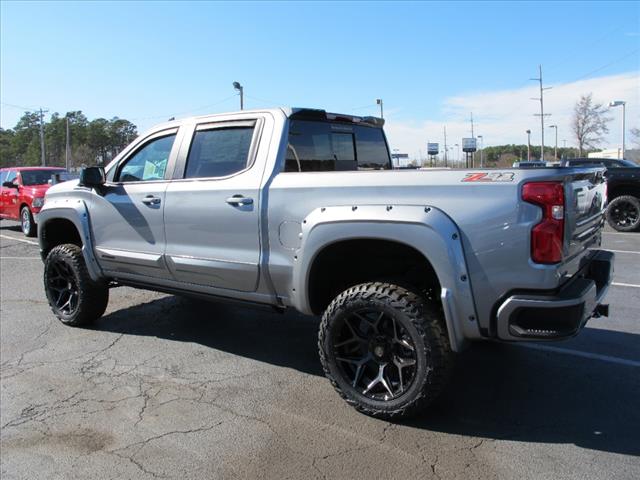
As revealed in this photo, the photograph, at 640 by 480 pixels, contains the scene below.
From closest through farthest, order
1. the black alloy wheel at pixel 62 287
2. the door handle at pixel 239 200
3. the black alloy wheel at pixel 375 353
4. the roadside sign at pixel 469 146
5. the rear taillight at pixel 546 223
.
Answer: the rear taillight at pixel 546 223 → the black alloy wheel at pixel 375 353 → the door handle at pixel 239 200 → the black alloy wheel at pixel 62 287 → the roadside sign at pixel 469 146

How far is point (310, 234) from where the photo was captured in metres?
3.64

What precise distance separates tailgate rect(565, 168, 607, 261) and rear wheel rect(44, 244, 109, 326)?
4.41 meters

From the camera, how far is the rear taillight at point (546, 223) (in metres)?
2.92

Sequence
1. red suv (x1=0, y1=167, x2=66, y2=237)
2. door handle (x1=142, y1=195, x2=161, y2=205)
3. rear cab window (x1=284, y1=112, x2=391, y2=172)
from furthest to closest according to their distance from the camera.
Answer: red suv (x1=0, y1=167, x2=66, y2=237)
door handle (x1=142, y1=195, x2=161, y2=205)
rear cab window (x1=284, y1=112, x2=391, y2=172)

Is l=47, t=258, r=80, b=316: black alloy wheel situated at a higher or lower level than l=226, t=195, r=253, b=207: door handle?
lower

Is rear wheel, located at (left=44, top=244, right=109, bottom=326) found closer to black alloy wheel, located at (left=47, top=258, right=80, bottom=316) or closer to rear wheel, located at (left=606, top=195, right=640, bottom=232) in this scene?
black alloy wheel, located at (left=47, top=258, right=80, bottom=316)

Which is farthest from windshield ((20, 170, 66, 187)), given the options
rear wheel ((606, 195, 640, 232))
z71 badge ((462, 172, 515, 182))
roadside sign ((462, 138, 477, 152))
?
roadside sign ((462, 138, 477, 152))

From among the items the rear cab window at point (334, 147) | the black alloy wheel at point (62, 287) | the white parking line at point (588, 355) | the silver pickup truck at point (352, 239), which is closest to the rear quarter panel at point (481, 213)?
the silver pickup truck at point (352, 239)

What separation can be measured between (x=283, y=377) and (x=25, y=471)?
183 cm

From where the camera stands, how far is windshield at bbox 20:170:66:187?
1431 cm

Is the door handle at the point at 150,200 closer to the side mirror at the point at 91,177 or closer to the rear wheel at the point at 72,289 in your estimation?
the side mirror at the point at 91,177

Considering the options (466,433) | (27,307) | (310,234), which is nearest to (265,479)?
(466,433)

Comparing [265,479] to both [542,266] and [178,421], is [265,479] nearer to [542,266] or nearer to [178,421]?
[178,421]

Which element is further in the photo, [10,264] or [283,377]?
[10,264]
